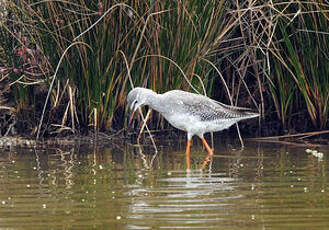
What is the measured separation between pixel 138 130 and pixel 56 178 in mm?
3270

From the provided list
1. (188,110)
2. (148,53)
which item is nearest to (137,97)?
(188,110)

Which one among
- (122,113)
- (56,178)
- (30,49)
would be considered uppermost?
(30,49)

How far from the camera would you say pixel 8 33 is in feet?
35.3

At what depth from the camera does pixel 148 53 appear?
34.2 ft

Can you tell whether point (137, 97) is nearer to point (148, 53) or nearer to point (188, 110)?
point (188, 110)

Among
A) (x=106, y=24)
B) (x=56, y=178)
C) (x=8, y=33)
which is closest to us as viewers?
(x=56, y=178)

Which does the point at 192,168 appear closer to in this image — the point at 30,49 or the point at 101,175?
the point at 101,175

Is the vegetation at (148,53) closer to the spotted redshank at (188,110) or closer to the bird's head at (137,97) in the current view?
the spotted redshank at (188,110)

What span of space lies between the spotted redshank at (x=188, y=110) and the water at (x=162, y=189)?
0.98 ft

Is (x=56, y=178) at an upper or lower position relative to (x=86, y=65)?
lower

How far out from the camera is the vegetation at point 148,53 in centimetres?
1005

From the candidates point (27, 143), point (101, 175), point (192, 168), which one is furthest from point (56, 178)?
point (27, 143)

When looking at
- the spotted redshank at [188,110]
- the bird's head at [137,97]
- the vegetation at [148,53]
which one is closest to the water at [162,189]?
the spotted redshank at [188,110]

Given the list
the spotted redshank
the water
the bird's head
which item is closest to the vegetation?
the spotted redshank
